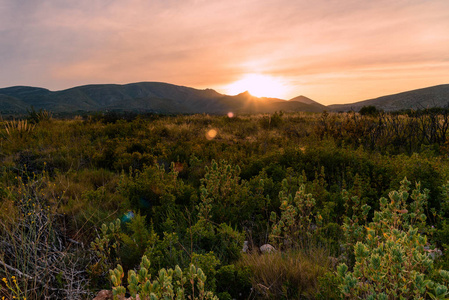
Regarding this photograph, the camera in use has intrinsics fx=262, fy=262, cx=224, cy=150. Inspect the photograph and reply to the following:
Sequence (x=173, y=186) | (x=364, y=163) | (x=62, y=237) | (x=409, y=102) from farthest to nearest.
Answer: (x=409, y=102)
(x=364, y=163)
(x=173, y=186)
(x=62, y=237)

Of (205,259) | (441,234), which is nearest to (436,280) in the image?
(441,234)

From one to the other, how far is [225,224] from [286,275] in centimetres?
91

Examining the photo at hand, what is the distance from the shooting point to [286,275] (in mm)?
2311

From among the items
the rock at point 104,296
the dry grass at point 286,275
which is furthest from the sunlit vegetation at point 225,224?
the rock at point 104,296

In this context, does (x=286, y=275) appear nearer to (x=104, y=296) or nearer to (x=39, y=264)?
(x=104, y=296)

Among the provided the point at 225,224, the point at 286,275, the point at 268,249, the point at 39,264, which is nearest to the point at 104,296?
the point at 39,264

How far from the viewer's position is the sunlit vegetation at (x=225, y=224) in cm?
178

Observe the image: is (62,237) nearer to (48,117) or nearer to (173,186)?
(173,186)

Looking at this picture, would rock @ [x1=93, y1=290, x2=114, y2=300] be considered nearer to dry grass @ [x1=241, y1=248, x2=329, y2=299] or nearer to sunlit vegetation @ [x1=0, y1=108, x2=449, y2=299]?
sunlit vegetation @ [x1=0, y1=108, x2=449, y2=299]

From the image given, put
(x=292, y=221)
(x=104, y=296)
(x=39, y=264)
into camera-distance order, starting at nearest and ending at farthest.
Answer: (x=104, y=296) → (x=39, y=264) → (x=292, y=221)

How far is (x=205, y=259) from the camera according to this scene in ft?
7.17

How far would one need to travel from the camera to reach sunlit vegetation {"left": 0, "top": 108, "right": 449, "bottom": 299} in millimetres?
1776

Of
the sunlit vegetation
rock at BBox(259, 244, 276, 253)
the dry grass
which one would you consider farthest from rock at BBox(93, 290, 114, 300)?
rock at BBox(259, 244, 276, 253)

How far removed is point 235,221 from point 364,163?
3.18 m
